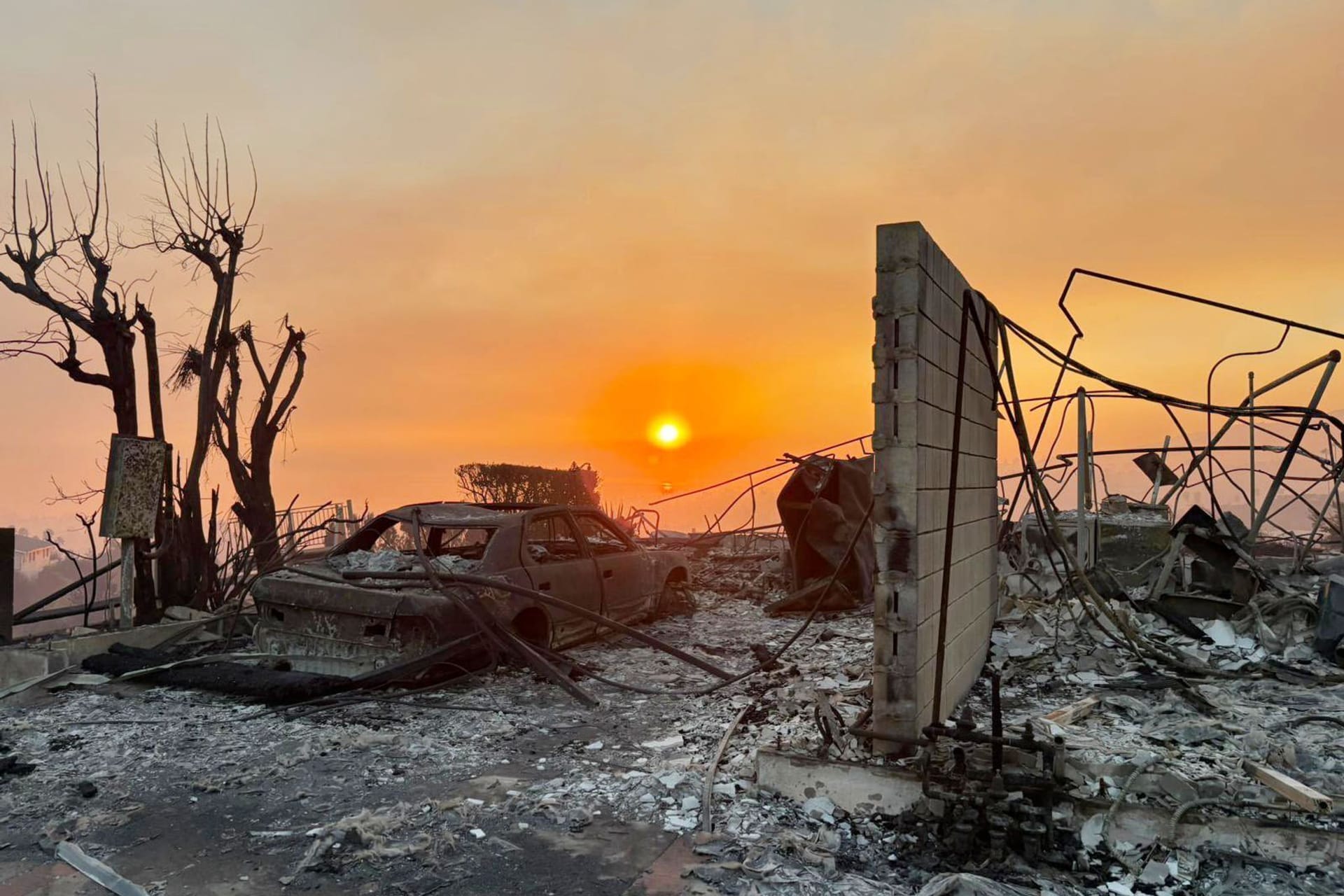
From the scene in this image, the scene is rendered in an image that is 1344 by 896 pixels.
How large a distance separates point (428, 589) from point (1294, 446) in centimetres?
745

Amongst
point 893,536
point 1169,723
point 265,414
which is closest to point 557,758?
point 893,536

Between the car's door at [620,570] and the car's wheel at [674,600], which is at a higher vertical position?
the car's door at [620,570]

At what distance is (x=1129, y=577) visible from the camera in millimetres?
9000

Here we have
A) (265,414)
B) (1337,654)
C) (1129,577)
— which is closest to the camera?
(1337,654)

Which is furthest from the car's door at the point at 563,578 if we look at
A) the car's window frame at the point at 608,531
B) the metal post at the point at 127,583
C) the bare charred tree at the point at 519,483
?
the bare charred tree at the point at 519,483

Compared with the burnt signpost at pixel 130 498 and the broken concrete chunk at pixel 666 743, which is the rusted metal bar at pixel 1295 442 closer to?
the broken concrete chunk at pixel 666 743

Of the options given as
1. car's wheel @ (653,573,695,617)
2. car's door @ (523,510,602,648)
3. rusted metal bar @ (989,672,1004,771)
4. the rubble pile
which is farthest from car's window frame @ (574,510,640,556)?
rusted metal bar @ (989,672,1004,771)

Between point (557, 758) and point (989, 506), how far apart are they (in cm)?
449

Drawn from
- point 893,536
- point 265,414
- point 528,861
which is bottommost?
point 528,861

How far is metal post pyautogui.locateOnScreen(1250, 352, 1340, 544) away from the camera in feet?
22.1

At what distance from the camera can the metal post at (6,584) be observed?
8.16 m

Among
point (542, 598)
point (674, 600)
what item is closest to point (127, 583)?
point (542, 598)

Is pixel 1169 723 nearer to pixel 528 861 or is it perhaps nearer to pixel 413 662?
pixel 528 861

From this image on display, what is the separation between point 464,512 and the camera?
7.45 m
